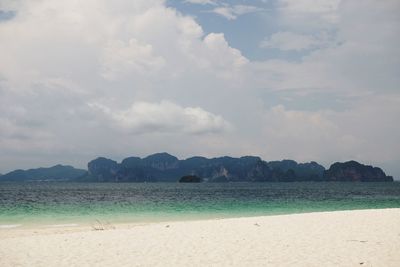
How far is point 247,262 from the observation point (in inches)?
560

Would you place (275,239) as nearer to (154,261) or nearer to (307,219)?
(154,261)

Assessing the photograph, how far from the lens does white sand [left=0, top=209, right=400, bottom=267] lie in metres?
14.5

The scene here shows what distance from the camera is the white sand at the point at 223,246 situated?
14.5 metres

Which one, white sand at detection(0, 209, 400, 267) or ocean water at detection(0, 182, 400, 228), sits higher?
white sand at detection(0, 209, 400, 267)

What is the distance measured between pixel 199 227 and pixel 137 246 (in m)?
6.65

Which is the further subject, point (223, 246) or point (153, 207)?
point (153, 207)

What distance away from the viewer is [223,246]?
17.3 meters

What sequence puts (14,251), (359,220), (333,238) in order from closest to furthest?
(14,251) < (333,238) < (359,220)

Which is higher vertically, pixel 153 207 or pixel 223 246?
pixel 223 246

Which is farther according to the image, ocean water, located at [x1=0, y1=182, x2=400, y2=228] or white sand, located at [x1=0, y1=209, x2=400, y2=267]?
ocean water, located at [x1=0, y1=182, x2=400, y2=228]

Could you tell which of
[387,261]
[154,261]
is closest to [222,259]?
[154,261]

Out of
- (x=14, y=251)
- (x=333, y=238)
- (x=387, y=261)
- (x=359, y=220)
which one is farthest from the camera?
(x=359, y=220)

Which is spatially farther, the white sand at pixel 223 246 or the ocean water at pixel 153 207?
the ocean water at pixel 153 207

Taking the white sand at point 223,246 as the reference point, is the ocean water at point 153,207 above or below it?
below
